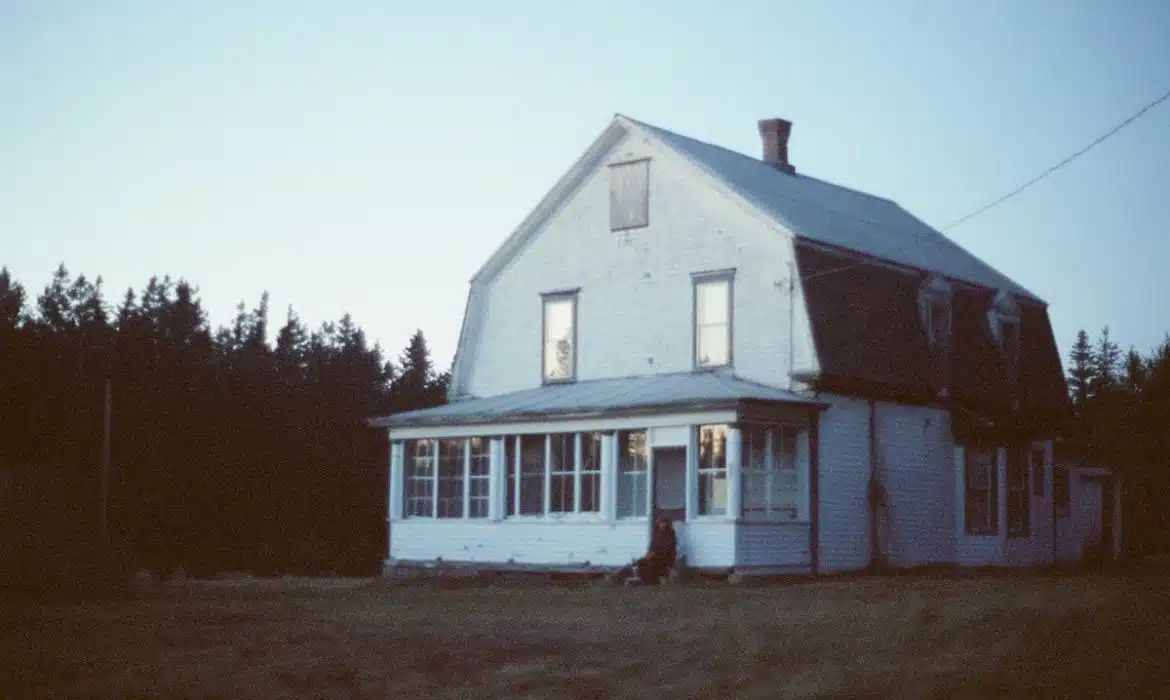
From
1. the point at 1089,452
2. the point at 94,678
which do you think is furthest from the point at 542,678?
the point at 1089,452

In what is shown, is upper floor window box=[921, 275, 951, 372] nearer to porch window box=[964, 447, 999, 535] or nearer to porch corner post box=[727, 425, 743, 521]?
porch window box=[964, 447, 999, 535]

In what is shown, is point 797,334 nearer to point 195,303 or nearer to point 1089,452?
point 1089,452

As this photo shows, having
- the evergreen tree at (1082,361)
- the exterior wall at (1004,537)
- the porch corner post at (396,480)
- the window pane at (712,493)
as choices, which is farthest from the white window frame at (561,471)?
the evergreen tree at (1082,361)

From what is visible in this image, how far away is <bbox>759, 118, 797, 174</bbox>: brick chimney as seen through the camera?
36.9 m

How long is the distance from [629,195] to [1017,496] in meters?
10.7

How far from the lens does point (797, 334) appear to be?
2952 centimetres

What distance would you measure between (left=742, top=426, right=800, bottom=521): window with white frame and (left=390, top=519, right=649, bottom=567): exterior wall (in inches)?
81.2

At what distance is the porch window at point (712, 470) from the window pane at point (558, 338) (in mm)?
5476

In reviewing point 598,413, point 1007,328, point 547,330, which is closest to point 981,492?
point 1007,328

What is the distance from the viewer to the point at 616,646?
49.2 feet

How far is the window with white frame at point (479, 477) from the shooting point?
107ft

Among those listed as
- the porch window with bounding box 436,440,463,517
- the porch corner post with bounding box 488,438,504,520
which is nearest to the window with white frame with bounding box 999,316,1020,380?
the porch corner post with bounding box 488,438,504,520

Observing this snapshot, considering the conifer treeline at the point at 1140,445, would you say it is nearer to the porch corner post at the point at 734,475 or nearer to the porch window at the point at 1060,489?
the porch window at the point at 1060,489

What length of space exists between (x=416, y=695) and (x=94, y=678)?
9.61 ft
